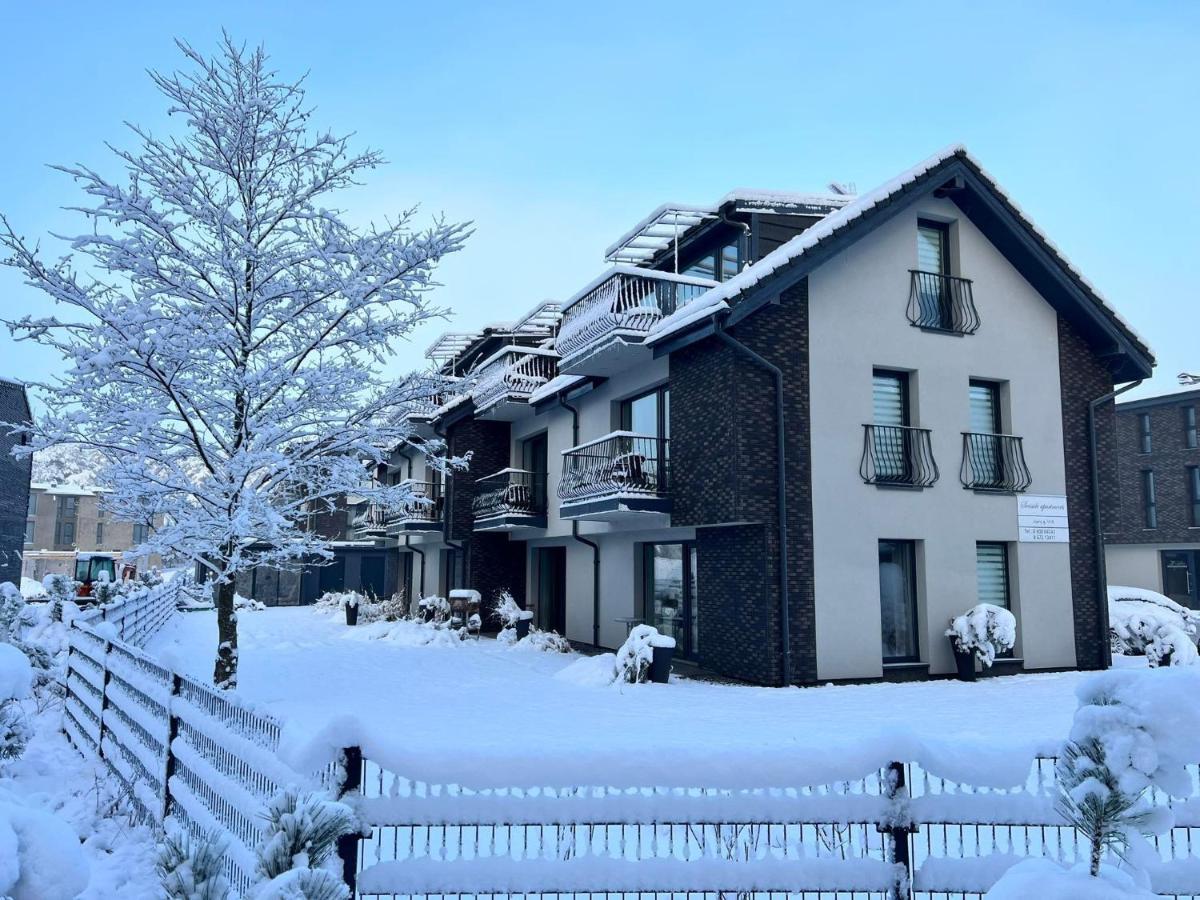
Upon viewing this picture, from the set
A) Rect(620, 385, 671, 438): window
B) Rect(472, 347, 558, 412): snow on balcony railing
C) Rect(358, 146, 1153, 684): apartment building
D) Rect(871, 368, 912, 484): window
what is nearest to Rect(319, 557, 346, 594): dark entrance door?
Rect(472, 347, 558, 412): snow on balcony railing

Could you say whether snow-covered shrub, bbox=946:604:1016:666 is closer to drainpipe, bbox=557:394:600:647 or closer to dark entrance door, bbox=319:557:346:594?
drainpipe, bbox=557:394:600:647

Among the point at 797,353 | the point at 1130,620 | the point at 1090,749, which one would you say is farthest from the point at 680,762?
the point at 1130,620

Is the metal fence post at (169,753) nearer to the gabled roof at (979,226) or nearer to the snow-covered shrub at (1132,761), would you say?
the snow-covered shrub at (1132,761)

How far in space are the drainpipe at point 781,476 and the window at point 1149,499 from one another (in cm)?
2857

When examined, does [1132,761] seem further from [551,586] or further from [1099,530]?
[551,586]

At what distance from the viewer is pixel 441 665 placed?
56.1 ft

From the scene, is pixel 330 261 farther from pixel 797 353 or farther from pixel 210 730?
pixel 797 353

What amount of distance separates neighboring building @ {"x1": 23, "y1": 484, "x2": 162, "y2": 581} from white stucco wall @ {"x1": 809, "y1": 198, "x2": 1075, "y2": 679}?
6703 cm

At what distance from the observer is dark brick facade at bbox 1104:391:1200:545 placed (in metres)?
33.9

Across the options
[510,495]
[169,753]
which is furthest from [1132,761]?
[510,495]

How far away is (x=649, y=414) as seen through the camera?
18.2 metres

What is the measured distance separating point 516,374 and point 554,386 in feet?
6.65

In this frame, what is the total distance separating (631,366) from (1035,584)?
9238 mm

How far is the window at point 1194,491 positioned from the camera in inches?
1318
